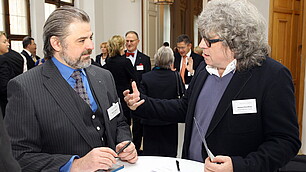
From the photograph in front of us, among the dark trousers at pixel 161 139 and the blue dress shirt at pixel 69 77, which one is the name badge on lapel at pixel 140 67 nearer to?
the dark trousers at pixel 161 139

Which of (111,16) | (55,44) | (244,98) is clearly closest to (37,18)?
(111,16)

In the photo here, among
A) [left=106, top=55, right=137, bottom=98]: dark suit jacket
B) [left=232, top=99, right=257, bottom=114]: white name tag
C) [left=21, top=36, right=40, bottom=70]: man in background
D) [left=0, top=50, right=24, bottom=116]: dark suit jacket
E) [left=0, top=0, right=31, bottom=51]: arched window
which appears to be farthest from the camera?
[left=0, top=0, right=31, bottom=51]: arched window

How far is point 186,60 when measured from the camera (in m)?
4.46

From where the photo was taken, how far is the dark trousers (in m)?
3.33

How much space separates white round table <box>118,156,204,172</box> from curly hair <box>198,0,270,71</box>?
1.88 feet

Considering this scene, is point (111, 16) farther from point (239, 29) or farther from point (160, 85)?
point (239, 29)

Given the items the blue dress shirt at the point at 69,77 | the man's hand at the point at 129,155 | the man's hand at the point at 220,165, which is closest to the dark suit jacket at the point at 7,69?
the blue dress shirt at the point at 69,77

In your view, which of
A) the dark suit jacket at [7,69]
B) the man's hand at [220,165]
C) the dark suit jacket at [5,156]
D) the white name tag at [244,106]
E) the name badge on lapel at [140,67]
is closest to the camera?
the dark suit jacket at [5,156]

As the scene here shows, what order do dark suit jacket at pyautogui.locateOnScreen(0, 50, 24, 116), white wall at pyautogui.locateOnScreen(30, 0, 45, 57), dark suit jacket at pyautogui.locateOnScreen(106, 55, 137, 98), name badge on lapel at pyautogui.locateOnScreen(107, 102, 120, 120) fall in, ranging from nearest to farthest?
name badge on lapel at pyautogui.locateOnScreen(107, 102, 120, 120), dark suit jacket at pyautogui.locateOnScreen(0, 50, 24, 116), dark suit jacket at pyautogui.locateOnScreen(106, 55, 137, 98), white wall at pyautogui.locateOnScreen(30, 0, 45, 57)

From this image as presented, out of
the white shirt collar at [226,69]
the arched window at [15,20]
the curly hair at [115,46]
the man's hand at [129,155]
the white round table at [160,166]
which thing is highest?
the arched window at [15,20]

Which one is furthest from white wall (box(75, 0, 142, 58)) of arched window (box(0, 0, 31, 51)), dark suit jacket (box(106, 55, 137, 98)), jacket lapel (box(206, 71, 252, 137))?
jacket lapel (box(206, 71, 252, 137))

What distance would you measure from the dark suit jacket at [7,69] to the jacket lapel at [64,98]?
283 centimetres

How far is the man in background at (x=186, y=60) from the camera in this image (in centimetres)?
426

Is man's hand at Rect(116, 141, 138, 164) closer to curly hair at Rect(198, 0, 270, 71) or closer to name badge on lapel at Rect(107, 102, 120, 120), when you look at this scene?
name badge on lapel at Rect(107, 102, 120, 120)
